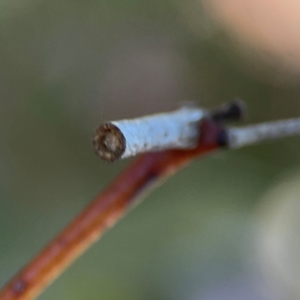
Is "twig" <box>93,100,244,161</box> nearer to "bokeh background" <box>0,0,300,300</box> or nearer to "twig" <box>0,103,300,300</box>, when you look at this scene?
"twig" <box>0,103,300,300</box>

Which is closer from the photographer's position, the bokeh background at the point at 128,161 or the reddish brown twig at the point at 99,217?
the reddish brown twig at the point at 99,217

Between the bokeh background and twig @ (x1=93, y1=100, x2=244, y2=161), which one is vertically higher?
the bokeh background

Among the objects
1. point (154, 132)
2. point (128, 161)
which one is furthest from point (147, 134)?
point (128, 161)

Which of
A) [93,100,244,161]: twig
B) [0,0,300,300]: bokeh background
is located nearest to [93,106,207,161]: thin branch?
[93,100,244,161]: twig

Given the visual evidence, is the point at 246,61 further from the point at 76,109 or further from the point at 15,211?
the point at 15,211

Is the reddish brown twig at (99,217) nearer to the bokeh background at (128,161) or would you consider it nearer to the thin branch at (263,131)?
the thin branch at (263,131)

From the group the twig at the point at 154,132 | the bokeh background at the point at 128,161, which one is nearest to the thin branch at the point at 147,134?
the twig at the point at 154,132
